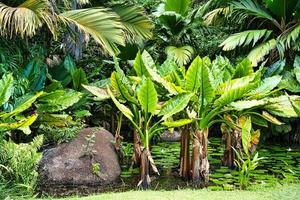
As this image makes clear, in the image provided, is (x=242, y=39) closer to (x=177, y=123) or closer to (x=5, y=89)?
(x=177, y=123)

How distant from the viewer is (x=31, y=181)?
5.40 meters

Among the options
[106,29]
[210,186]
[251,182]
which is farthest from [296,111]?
[106,29]

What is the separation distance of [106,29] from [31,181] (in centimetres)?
317

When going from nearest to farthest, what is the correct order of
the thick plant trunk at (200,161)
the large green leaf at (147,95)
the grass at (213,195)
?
the grass at (213,195)
the large green leaf at (147,95)
the thick plant trunk at (200,161)

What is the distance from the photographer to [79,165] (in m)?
6.37

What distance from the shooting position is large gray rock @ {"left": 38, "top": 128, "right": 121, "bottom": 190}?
20.3 ft

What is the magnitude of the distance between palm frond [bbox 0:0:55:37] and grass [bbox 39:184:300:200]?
9.14ft

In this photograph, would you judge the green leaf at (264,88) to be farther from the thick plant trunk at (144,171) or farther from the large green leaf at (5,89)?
the large green leaf at (5,89)

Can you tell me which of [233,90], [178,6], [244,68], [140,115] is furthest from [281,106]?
[178,6]

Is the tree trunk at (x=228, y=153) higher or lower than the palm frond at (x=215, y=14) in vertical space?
lower

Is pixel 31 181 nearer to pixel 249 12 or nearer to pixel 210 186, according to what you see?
pixel 210 186

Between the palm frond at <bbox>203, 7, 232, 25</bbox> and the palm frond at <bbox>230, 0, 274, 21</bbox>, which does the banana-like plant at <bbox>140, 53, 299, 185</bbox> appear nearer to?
the palm frond at <bbox>230, 0, 274, 21</bbox>

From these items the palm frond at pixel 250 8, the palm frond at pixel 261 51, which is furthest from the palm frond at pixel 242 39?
the palm frond at pixel 250 8

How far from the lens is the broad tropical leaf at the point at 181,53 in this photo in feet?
31.1
